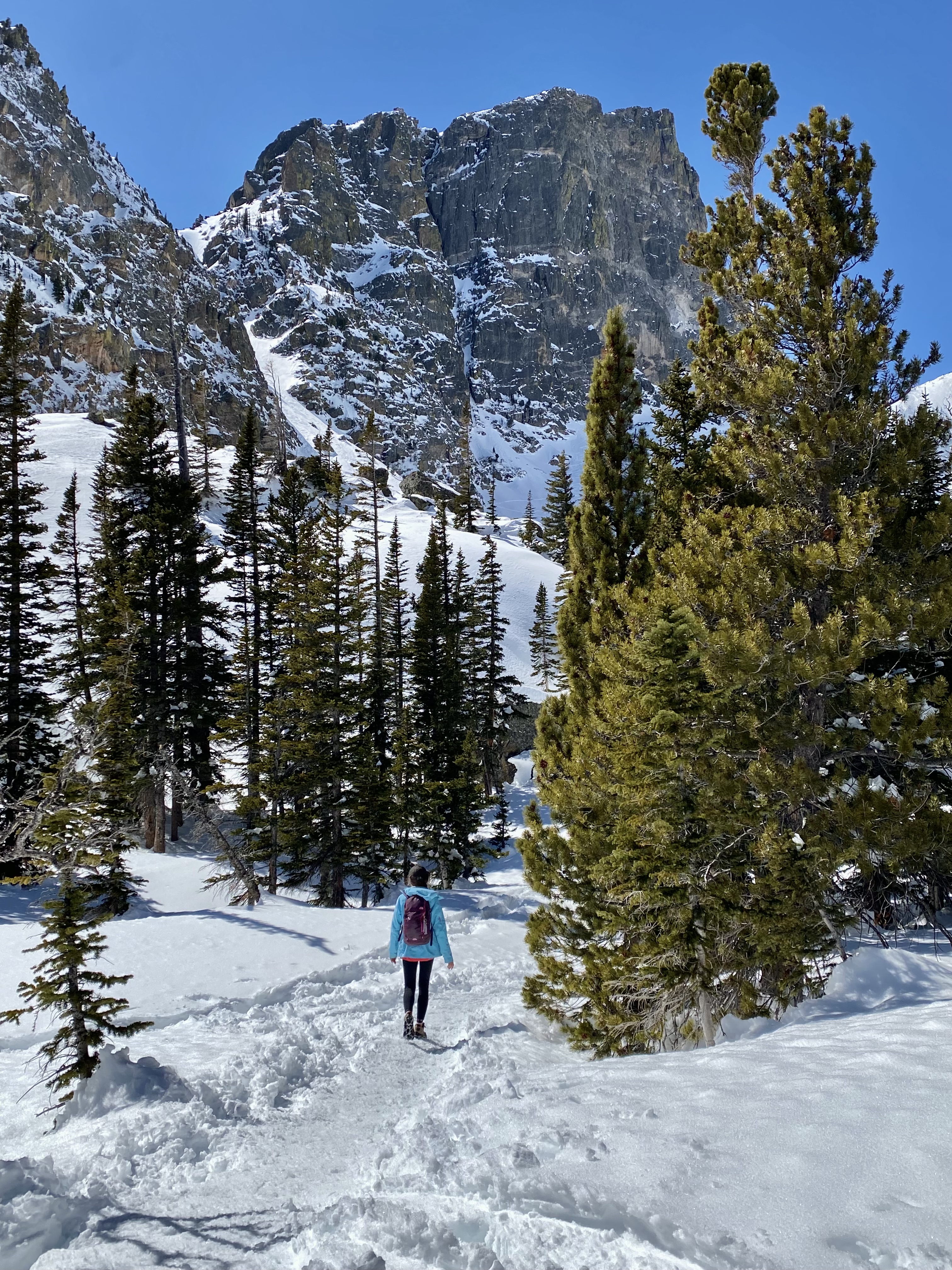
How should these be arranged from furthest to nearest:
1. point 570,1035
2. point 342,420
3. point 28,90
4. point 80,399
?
point 342,420, point 28,90, point 80,399, point 570,1035

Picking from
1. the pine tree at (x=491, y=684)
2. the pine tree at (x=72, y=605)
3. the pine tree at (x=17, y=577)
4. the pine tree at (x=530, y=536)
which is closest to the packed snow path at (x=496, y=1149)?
the pine tree at (x=72, y=605)

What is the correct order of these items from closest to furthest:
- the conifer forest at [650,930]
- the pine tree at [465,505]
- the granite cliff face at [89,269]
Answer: the conifer forest at [650,930], the pine tree at [465,505], the granite cliff face at [89,269]

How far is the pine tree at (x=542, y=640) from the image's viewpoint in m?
51.2

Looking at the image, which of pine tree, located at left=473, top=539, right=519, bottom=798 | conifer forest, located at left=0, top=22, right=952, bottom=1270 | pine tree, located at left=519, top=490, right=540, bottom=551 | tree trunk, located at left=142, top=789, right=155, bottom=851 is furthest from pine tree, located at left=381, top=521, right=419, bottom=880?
pine tree, located at left=519, top=490, right=540, bottom=551

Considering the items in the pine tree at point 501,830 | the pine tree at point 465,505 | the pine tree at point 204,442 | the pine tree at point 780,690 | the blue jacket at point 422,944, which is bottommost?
the pine tree at point 501,830

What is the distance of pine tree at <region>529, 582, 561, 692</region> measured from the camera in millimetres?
51188

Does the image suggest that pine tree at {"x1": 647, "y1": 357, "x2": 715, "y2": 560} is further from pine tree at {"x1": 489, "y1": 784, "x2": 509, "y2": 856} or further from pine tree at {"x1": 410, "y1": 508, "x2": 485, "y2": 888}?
pine tree at {"x1": 489, "y1": 784, "x2": 509, "y2": 856}

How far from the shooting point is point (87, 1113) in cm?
612

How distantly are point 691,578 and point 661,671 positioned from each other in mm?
1200

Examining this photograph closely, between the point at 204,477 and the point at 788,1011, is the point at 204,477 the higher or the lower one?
the higher one

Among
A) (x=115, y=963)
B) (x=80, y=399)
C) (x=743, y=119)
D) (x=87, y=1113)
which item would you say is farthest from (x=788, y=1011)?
(x=80, y=399)

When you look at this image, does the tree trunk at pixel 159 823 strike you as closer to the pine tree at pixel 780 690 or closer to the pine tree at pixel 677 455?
the pine tree at pixel 780 690

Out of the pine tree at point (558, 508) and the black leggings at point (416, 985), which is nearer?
the black leggings at point (416, 985)

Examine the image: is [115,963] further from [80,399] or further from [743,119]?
[80,399]
